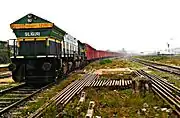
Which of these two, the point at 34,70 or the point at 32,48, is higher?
the point at 32,48

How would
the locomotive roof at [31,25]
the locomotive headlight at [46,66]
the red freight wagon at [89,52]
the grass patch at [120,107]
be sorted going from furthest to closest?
the red freight wagon at [89,52] < the locomotive roof at [31,25] < the locomotive headlight at [46,66] < the grass patch at [120,107]

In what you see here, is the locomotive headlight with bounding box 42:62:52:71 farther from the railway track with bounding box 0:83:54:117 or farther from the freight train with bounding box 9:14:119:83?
the railway track with bounding box 0:83:54:117

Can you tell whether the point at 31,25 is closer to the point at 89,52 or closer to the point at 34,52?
the point at 34,52

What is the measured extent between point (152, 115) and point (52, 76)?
30.3 feet

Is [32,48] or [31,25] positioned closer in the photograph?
[31,25]

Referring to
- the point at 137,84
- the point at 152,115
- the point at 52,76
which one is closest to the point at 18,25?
the point at 52,76

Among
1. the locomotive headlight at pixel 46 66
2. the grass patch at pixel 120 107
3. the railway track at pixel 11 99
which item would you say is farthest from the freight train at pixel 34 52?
the grass patch at pixel 120 107

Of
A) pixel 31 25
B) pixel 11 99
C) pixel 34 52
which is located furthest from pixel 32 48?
pixel 11 99

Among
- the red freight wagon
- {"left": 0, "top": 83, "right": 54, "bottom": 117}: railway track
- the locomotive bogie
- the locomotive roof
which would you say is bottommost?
{"left": 0, "top": 83, "right": 54, "bottom": 117}: railway track

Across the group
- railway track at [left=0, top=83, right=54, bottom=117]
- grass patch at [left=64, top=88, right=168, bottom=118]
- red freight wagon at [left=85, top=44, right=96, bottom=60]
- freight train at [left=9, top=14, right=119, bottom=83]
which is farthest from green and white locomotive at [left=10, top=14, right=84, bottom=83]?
red freight wagon at [left=85, top=44, right=96, bottom=60]

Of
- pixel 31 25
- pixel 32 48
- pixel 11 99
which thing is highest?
pixel 31 25

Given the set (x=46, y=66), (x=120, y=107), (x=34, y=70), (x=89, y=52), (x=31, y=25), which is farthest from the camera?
(x=89, y=52)

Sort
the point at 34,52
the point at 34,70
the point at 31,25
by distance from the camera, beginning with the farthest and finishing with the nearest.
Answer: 1. the point at 34,52
2. the point at 31,25
3. the point at 34,70

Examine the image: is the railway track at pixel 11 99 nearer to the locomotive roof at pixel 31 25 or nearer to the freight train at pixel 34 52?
the freight train at pixel 34 52
